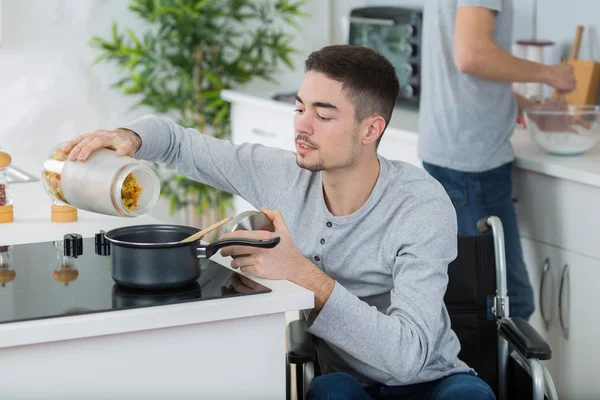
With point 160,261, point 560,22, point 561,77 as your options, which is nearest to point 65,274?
point 160,261

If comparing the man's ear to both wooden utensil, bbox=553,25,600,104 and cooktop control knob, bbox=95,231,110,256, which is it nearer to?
cooktop control knob, bbox=95,231,110,256

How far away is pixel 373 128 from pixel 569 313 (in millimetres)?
1118

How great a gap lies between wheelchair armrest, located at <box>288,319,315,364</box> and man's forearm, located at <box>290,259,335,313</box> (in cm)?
22

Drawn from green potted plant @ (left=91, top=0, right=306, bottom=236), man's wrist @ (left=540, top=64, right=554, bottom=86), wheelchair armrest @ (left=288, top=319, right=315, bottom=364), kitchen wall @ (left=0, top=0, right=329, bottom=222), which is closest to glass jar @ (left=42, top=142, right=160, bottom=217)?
wheelchair armrest @ (left=288, top=319, right=315, bottom=364)

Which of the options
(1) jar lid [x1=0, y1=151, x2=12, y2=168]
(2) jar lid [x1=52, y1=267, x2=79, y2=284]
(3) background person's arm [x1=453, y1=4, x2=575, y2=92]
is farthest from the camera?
(3) background person's arm [x1=453, y1=4, x2=575, y2=92]

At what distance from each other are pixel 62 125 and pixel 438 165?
2.18 metres

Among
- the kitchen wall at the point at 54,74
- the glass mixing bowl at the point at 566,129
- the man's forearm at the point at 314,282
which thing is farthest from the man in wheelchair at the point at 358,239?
the kitchen wall at the point at 54,74

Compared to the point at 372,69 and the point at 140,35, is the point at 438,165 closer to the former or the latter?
the point at 372,69

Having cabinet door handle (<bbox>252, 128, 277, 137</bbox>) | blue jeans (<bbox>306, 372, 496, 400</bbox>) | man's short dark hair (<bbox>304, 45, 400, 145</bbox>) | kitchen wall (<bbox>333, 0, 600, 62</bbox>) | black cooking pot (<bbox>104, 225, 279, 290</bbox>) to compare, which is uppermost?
kitchen wall (<bbox>333, 0, 600, 62</bbox>)

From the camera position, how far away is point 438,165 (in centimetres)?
271

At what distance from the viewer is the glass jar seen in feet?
5.07

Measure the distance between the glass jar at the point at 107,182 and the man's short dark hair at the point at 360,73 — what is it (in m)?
0.39

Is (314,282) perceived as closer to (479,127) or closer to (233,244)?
(233,244)

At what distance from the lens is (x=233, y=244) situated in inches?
56.9
